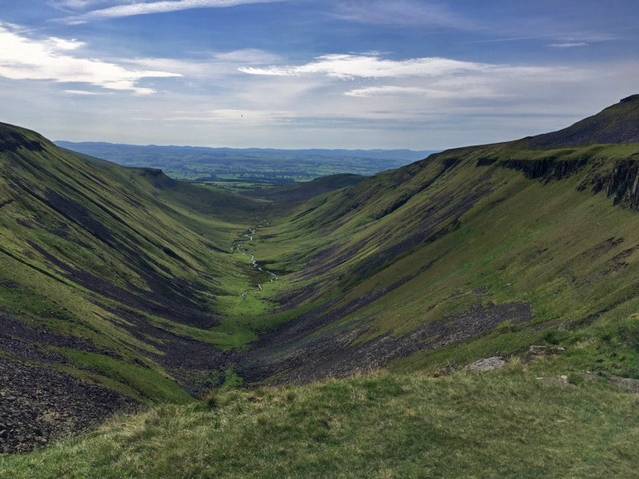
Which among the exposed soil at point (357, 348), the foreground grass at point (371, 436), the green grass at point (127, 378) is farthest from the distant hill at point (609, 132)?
the foreground grass at point (371, 436)

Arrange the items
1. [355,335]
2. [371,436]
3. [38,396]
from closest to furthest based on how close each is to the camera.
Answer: [371,436] < [38,396] < [355,335]

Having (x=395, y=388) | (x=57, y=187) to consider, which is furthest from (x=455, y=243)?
(x=57, y=187)

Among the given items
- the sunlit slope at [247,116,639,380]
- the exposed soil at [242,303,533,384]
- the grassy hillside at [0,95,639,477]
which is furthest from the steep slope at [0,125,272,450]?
the sunlit slope at [247,116,639,380]

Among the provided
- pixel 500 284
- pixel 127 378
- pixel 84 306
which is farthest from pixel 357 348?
pixel 84 306

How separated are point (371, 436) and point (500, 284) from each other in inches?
2153

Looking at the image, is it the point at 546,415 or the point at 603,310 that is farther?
the point at 603,310

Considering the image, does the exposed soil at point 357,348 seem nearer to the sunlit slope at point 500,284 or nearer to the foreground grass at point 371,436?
the sunlit slope at point 500,284

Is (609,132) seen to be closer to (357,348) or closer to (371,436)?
(357,348)

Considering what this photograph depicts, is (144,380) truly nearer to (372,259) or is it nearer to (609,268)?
(609,268)

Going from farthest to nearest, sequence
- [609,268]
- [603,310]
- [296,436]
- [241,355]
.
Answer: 1. [241,355]
2. [609,268]
3. [603,310]
4. [296,436]

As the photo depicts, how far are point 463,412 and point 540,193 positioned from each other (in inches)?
3625

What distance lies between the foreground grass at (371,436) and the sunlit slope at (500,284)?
8.86 metres

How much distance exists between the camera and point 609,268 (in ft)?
178

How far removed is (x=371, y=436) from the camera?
21859mm
